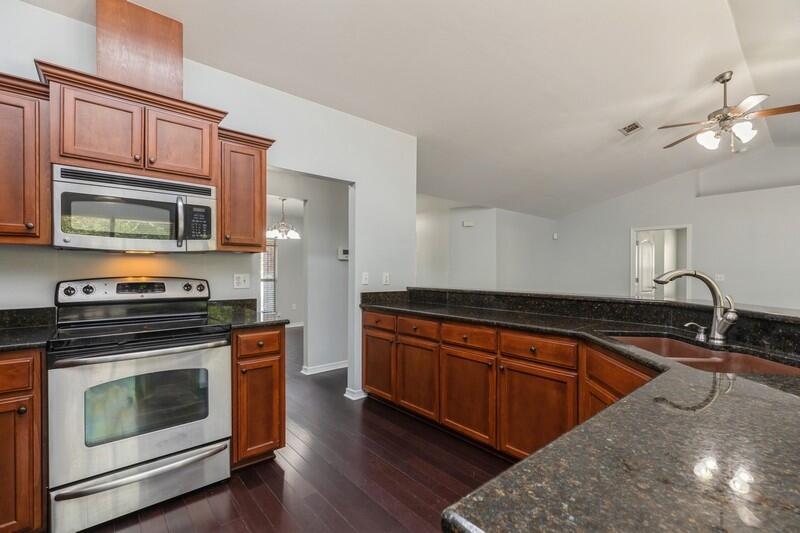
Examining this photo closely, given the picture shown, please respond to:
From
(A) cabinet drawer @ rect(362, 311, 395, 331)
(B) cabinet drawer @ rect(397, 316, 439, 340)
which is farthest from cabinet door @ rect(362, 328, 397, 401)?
(B) cabinet drawer @ rect(397, 316, 439, 340)

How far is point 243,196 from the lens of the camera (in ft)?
8.11

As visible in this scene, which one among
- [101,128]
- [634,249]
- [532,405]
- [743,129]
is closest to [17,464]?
[101,128]

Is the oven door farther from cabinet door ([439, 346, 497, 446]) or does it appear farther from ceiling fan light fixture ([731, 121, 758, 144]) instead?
ceiling fan light fixture ([731, 121, 758, 144])

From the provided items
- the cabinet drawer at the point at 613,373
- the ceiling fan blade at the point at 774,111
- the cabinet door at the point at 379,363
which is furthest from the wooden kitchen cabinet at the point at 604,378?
the ceiling fan blade at the point at 774,111

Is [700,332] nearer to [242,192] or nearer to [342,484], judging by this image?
[342,484]

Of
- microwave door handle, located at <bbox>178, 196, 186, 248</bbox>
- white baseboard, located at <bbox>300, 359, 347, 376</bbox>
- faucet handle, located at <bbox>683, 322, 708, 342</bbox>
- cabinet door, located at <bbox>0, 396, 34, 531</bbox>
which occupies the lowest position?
white baseboard, located at <bbox>300, 359, 347, 376</bbox>

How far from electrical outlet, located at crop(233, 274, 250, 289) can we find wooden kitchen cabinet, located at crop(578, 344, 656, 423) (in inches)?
89.4

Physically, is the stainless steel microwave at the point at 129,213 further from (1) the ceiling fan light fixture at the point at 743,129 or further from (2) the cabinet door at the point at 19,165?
(1) the ceiling fan light fixture at the point at 743,129

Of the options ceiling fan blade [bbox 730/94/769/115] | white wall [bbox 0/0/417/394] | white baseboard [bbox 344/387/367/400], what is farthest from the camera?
white baseboard [bbox 344/387/367/400]

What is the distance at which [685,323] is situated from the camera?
2.02m

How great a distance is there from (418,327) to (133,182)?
202 cm

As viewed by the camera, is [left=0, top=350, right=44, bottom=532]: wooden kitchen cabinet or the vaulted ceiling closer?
[left=0, top=350, right=44, bottom=532]: wooden kitchen cabinet

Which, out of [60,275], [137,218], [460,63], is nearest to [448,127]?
[460,63]

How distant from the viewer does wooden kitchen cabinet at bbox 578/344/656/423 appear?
152 centimetres
